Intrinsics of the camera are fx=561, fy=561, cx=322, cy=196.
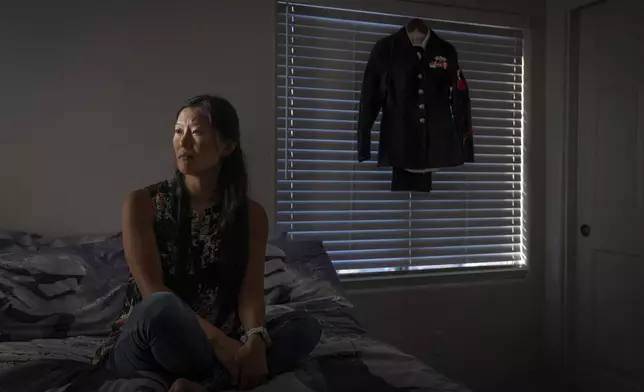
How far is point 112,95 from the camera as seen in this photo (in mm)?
2230

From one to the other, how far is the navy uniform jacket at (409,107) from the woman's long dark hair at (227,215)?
1.22 m

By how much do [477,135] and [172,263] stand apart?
6.58 feet

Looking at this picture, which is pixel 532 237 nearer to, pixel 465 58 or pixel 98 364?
pixel 465 58

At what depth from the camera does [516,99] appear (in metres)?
2.98

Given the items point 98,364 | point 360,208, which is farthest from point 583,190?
point 98,364

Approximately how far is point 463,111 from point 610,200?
824 millimetres

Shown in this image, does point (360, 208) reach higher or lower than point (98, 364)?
higher

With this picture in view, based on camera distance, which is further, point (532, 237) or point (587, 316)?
point (532, 237)

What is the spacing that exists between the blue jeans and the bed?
4cm

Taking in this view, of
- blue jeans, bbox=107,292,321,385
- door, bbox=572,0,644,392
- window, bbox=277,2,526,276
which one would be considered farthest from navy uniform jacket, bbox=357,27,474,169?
blue jeans, bbox=107,292,321,385

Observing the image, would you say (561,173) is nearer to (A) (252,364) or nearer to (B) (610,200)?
(B) (610,200)

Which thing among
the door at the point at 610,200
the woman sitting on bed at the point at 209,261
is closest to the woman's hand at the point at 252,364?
the woman sitting on bed at the point at 209,261

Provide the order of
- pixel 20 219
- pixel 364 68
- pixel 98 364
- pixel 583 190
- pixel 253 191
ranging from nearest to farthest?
pixel 98 364 < pixel 20 219 < pixel 253 191 < pixel 364 68 < pixel 583 190

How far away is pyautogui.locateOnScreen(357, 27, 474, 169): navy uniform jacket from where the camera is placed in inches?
99.7
